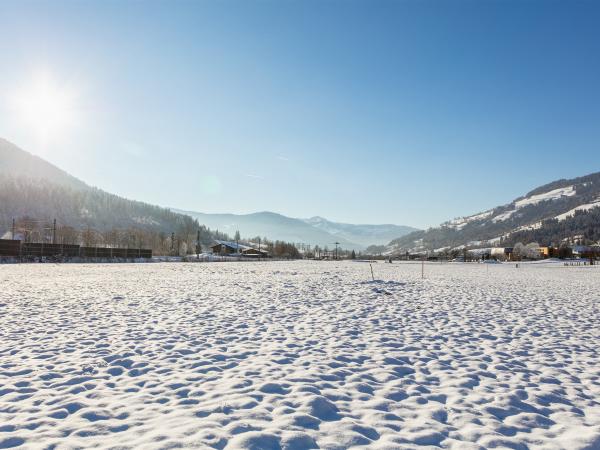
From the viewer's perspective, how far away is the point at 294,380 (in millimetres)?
6977

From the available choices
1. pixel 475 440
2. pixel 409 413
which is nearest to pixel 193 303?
pixel 409 413

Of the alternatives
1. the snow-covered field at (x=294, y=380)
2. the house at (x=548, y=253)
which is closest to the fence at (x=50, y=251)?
the snow-covered field at (x=294, y=380)

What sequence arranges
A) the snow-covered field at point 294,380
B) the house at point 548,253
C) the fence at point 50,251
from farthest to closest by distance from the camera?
the house at point 548,253
the fence at point 50,251
the snow-covered field at point 294,380

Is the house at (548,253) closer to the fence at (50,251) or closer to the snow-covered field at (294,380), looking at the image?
the fence at (50,251)

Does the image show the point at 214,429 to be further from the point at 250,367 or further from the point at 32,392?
the point at 32,392

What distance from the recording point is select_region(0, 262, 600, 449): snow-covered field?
4914mm

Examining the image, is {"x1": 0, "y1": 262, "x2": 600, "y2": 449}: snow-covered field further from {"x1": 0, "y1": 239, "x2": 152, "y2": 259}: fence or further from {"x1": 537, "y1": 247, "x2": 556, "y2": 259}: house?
{"x1": 537, "y1": 247, "x2": 556, "y2": 259}: house

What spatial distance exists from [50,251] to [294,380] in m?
82.6

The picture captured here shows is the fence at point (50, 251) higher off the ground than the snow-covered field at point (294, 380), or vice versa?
the fence at point (50, 251)

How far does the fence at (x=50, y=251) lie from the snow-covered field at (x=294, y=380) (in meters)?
68.6

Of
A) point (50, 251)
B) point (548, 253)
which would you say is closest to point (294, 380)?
point (50, 251)

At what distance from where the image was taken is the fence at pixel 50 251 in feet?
223

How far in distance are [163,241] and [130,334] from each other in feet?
526

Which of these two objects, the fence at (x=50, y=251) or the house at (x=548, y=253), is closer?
the fence at (x=50, y=251)
